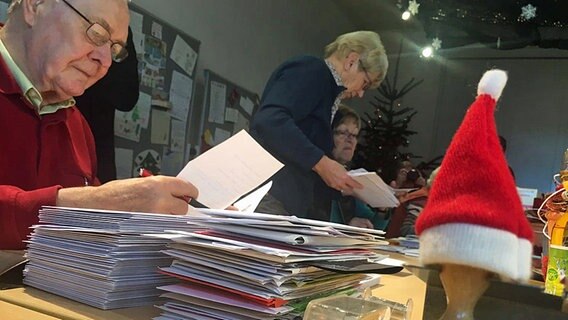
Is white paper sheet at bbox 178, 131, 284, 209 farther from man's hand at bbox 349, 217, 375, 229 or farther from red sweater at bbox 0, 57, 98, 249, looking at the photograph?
man's hand at bbox 349, 217, 375, 229

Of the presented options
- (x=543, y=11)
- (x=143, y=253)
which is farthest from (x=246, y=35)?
(x=143, y=253)

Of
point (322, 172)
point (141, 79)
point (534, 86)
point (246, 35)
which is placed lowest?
point (322, 172)

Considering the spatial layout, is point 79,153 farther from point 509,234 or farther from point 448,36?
point 448,36

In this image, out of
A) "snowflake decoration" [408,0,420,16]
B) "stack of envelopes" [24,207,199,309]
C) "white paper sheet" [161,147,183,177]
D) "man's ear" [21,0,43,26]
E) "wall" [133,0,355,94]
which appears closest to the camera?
"stack of envelopes" [24,207,199,309]

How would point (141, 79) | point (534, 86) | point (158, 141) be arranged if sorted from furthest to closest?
1. point (534, 86)
2. point (158, 141)
3. point (141, 79)

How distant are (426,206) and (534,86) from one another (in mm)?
4591

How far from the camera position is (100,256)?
2.11ft

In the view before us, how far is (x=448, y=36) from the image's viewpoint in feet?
Answer: 12.5

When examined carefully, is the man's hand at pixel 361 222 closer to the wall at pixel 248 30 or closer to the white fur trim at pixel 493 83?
the wall at pixel 248 30

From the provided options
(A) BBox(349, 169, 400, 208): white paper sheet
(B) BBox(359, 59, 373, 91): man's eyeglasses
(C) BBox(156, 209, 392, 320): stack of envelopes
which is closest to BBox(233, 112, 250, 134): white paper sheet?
(B) BBox(359, 59, 373, 91): man's eyeglasses

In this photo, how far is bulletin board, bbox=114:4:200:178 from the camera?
2143 millimetres

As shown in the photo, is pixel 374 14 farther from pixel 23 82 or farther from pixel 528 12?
pixel 23 82

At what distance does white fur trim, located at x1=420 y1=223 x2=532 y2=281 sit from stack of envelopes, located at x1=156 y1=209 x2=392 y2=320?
0.21 m

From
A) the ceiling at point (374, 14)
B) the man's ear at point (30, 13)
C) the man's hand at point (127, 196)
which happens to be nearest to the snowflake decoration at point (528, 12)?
the ceiling at point (374, 14)
